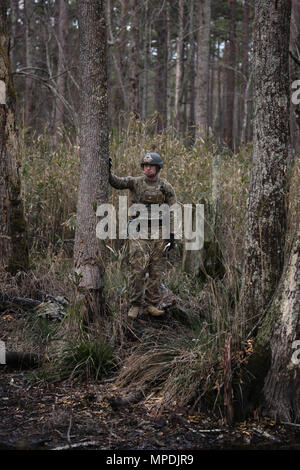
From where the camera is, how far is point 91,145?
5234 millimetres

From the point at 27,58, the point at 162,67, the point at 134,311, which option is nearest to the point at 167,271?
the point at 134,311

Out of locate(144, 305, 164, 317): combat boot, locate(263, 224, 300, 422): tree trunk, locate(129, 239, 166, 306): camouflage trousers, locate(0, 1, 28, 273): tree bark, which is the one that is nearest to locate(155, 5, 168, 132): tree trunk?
locate(0, 1, 28, 273): tree bark

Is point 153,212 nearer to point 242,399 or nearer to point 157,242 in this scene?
point 157,242

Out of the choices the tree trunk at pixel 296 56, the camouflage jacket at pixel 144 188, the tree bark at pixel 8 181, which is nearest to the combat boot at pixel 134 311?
the camouflage jacket at pixel 144 188

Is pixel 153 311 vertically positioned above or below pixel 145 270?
below

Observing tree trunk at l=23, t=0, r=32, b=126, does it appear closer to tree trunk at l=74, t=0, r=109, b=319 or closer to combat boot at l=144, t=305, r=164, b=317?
tree trunk at l=74, t=0, r=109, b=319

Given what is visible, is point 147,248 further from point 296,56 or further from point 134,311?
point 296,56

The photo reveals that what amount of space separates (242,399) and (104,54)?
11.4ft

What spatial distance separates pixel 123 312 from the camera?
18.2 feet

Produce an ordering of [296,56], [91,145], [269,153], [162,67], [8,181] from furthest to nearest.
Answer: [162,67], [296,56], [8,181], [91,145], [269,153]

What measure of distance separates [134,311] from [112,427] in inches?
70.8

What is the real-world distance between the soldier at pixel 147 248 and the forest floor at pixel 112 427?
135cm
